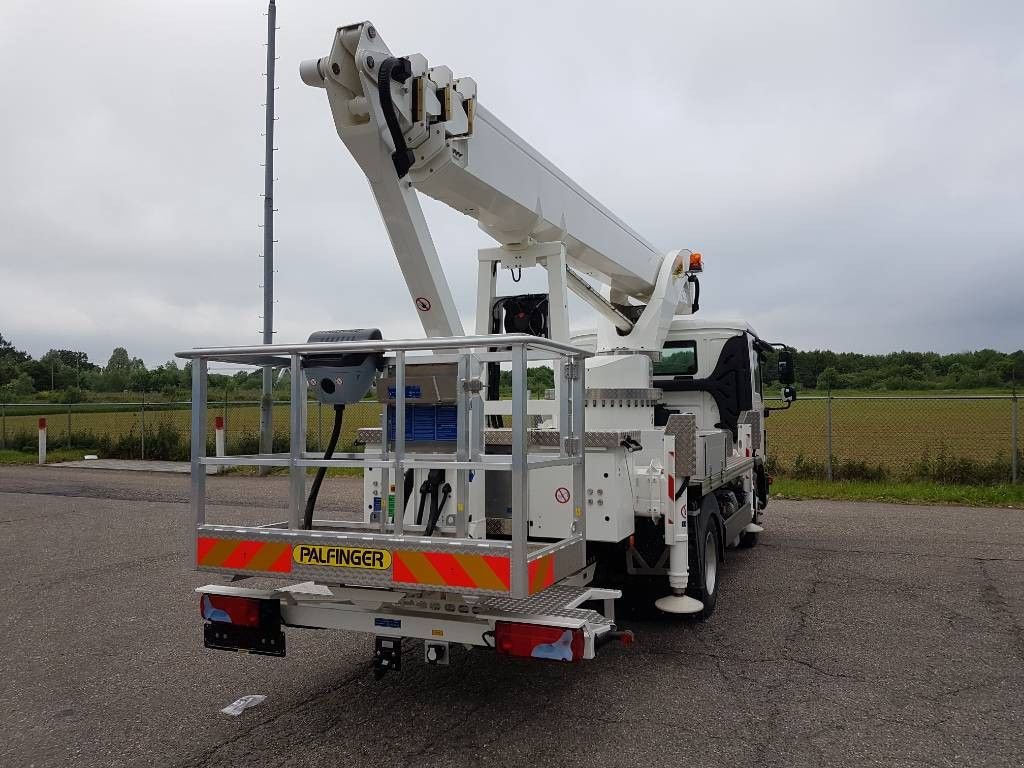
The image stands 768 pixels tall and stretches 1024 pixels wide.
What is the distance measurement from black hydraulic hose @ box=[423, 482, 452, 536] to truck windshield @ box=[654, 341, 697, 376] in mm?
4503

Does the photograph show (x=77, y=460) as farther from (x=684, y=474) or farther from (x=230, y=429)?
(x=684, y=474)

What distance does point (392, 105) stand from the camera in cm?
481

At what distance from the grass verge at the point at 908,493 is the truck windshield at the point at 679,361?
6.80m

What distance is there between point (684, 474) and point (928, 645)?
211 cm

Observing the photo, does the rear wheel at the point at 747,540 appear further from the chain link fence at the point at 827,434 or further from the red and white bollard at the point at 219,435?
the red and white bollard at the point at 219,435

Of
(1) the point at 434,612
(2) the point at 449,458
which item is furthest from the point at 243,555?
(2) the point at 449,458

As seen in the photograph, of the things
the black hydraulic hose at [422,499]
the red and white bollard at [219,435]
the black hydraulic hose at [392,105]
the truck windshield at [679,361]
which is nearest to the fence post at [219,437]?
the red and white bollard at [219,435]

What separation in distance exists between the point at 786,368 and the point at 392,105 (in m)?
6.49

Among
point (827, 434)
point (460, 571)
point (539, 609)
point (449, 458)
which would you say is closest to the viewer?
point (460, 571)

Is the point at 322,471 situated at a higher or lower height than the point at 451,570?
higher

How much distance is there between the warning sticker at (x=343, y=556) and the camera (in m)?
3.93

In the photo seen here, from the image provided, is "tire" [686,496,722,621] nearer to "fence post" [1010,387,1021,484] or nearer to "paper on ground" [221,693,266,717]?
"paper on ground" [221,693,266,717]

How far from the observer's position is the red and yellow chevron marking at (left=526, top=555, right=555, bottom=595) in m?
3.80

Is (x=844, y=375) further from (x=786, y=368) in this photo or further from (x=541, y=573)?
(x=541, y=573)
